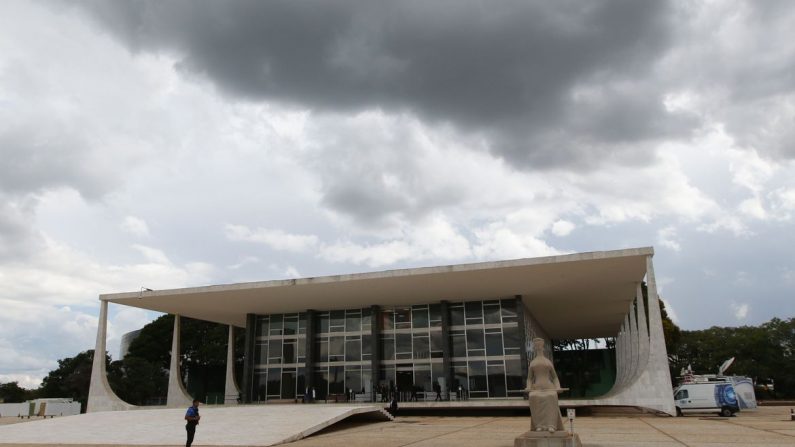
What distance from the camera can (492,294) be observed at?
31.9m

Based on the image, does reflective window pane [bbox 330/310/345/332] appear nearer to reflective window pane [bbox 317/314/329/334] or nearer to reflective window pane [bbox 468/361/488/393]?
reflective window pane [bbox 317/314/329/334]

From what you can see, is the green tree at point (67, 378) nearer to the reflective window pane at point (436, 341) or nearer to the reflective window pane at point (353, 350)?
the reflective window pane at point (353, 350)

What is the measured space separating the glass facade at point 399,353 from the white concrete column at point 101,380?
327 inches

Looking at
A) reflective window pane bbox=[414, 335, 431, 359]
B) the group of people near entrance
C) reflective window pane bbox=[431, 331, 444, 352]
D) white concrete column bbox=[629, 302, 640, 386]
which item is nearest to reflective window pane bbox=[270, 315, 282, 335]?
reflective window pane bbox=[414, 335, 431, 359]

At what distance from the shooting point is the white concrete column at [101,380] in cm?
3338

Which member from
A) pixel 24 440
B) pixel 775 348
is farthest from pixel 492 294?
pixel 775 348

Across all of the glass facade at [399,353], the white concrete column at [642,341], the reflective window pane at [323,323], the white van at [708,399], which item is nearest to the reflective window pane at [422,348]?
the glass facade at [399,353]

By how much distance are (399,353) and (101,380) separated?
56.3 feet

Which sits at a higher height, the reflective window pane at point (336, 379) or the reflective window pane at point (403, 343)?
the reflective window pane at point (403, 343)

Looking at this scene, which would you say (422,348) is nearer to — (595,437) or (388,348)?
(388,348)

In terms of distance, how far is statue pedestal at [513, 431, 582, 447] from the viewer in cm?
1175

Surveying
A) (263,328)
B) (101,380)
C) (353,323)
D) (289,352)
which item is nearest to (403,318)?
(353,323)

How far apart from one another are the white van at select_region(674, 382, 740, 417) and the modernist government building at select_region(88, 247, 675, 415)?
7.55ft

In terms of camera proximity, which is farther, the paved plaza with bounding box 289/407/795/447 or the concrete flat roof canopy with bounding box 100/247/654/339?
the concrete flat roof canopy with bounding box 100/247/654/339
